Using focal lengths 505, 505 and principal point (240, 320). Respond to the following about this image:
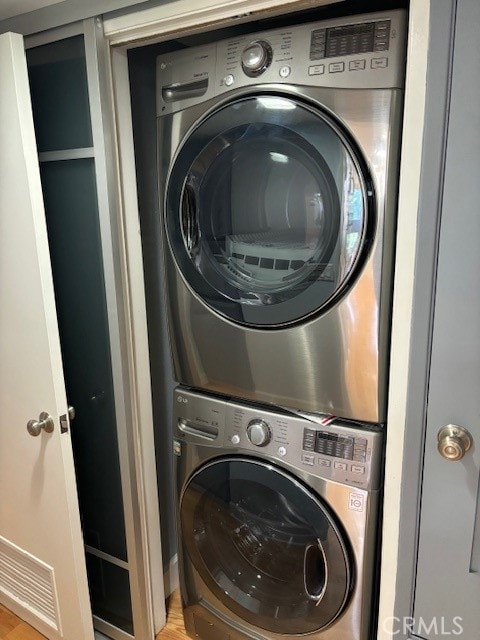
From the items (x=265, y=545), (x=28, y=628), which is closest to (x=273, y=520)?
(x=265, y=545)

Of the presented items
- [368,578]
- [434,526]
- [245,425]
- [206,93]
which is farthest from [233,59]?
[368,578]

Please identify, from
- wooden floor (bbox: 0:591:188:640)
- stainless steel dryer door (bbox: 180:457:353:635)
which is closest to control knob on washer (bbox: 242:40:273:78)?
stainless steel dryer door (bbox: 180:457:353:635)

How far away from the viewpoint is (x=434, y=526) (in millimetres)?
1090

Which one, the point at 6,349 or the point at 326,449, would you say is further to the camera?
the point at 6,349

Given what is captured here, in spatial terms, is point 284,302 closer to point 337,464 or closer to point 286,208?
point 286,208

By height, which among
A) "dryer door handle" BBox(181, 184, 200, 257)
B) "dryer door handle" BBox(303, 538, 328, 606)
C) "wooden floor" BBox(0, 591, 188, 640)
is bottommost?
"wooden floor" BBox(0, 591, 188, 640)

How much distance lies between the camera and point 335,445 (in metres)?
1.23

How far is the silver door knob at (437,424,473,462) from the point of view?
1002mm

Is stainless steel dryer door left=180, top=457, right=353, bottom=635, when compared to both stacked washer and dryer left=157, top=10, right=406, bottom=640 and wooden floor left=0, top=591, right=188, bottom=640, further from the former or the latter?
wooden floor left=0, top=591, right=188, bottom=640

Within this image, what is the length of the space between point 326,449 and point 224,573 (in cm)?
60

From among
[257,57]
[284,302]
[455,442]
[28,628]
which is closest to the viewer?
[455,442]

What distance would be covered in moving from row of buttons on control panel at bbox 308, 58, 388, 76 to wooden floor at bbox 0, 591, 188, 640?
177cm

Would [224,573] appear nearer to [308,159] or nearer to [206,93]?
[308,159]

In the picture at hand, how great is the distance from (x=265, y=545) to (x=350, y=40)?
4.25 feet
